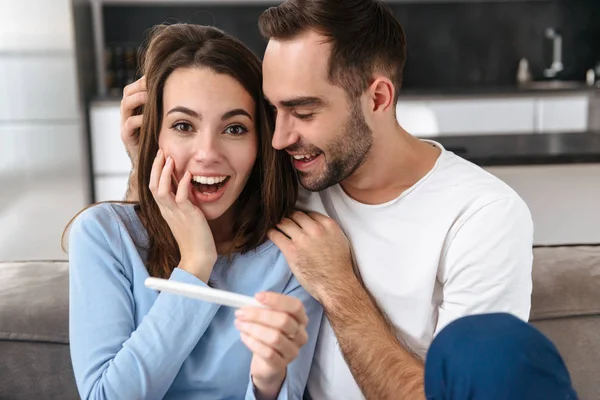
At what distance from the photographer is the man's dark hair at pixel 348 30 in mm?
1536

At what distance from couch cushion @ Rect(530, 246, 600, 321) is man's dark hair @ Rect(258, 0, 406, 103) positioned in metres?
0.55

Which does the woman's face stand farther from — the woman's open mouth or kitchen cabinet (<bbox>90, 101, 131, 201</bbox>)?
kitchen cabinet (<bbox>90, 101, 131, 201</bbox>)

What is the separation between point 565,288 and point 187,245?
0.80 m

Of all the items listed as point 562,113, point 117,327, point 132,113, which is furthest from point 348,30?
point 562,113

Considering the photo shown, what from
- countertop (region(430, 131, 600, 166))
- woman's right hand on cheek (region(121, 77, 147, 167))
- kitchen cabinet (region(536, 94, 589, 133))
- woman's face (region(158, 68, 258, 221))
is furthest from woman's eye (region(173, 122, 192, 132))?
kitchen cabinet (region(536, 94, 589, 133))

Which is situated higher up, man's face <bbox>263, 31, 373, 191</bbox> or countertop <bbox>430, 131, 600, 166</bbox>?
man's face <bbox>263, 31, 373, 191</bbox>

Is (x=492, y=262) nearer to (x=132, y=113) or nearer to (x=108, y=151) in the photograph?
(x=132, y=113)

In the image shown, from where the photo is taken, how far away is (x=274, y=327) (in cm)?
111

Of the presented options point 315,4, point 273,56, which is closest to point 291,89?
point 273,56

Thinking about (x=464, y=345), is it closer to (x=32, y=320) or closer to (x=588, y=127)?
(x=32, y=320)

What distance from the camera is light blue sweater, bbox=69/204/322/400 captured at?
1.34 m

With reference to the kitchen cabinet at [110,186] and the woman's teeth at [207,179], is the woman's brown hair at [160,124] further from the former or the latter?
the kitchen cabinet at [110,186]

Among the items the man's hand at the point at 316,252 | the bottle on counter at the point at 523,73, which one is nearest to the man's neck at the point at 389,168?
the man's hand at the point at 316,252

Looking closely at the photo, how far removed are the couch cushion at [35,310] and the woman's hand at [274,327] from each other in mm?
578
